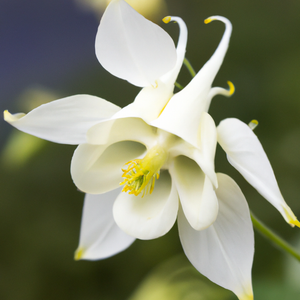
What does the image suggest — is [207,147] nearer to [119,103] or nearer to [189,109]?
[189,109]

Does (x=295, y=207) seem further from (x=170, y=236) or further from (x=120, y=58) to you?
(x=120, y=58)

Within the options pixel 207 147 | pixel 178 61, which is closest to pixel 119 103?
pixel 178 61

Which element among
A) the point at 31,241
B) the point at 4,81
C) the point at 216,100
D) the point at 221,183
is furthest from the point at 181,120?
the point at 31,241

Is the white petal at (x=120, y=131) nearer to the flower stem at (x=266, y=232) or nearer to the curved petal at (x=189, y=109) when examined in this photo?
the curved petal at (x=189, y=109)

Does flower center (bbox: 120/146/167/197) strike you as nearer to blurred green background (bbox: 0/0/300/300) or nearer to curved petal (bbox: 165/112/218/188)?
curved petal (bbox: 165/112/218/188)

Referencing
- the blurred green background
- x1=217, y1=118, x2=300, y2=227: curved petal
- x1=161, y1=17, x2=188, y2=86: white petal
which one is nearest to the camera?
x1=217, y1=118, x2=300, y2=227: curved petal

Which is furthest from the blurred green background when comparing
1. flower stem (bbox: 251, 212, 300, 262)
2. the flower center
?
the flower center
